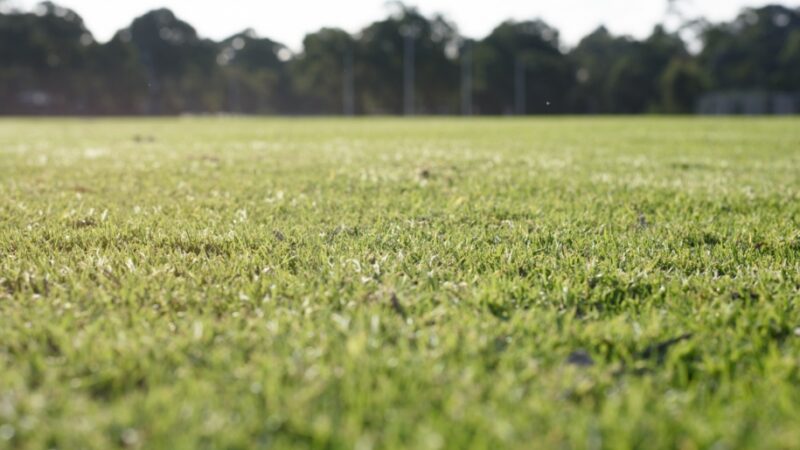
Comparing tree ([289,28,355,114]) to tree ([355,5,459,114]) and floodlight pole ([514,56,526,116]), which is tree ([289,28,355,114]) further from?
floodlight pole ([514,56,526,116])

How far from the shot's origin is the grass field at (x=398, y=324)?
1.47 meters

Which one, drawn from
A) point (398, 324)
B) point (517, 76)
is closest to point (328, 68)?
point (517, 76)

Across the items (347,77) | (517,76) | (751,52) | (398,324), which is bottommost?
(398,324)

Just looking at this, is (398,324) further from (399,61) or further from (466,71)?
(399,61)

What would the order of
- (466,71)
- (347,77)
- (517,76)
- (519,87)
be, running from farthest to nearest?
(347,77), (517,76), (519,87), (466,71)

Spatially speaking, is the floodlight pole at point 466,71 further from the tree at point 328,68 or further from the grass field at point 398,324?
the grass field at point 398,324

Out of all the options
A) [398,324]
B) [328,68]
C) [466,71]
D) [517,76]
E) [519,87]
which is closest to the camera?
[398,324]

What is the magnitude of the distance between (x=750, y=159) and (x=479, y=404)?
27.1ft

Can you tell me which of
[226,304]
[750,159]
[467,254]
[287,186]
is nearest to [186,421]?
[226,304]

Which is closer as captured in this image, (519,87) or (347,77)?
(519,87)

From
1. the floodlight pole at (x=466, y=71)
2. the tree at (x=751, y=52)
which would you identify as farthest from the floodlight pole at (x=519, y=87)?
the tree at (x=751, y=52)

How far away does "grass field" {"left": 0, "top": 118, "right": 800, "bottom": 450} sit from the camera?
4.82ft

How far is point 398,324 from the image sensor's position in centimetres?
209

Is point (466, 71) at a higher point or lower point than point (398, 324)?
higher
